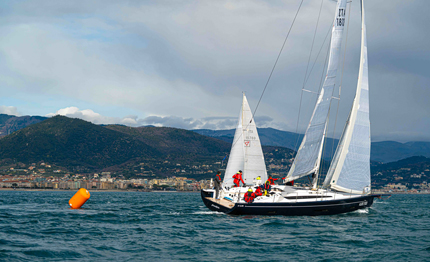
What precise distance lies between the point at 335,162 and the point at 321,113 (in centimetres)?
408

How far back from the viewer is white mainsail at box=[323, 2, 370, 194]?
30.6 m

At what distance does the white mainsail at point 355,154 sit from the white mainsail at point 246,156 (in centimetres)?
1024

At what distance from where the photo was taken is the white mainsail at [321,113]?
31.2 meters

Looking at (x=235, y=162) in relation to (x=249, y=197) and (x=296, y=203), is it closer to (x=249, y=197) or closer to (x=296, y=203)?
(x=249, y=197)

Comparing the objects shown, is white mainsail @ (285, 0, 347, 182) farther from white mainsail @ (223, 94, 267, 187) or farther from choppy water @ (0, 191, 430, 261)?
white mainsail @ (223, 94, 267, 187)

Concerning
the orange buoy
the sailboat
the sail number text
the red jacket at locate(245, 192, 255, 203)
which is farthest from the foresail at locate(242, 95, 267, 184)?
the orange buoy

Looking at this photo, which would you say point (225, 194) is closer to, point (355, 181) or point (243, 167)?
point (243, 167)

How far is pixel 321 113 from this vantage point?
104 ft

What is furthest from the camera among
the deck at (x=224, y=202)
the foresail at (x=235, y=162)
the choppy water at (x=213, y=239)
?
the foresail at (x=235, y=162)

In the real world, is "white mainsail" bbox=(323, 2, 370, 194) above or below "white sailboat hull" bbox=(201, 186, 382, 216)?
above

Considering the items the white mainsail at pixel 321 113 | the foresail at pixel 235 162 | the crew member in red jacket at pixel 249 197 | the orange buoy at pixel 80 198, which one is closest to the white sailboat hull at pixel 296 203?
the crew member in red jacket at pixel 249 197

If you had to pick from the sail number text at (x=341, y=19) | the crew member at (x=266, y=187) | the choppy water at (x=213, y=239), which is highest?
the sail number text at (x=341, y=19)

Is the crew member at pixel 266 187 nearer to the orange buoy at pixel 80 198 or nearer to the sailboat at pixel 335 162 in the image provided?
the sailboat at pixel 335 162

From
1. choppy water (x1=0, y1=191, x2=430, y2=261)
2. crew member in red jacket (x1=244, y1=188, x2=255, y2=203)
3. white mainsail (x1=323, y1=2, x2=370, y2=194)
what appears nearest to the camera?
choppy water (x1=0, y1=191, x2=430, y2=261)
